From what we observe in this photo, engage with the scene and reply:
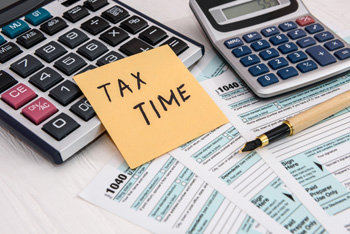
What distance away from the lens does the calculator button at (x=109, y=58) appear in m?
0.44

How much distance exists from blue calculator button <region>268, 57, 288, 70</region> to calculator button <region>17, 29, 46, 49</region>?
25 centimetres

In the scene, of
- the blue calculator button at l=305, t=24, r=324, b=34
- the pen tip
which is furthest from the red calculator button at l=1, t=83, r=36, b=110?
the blue calculator button at l=305, t=24, r=324, b=34

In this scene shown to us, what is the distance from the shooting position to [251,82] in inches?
17.1

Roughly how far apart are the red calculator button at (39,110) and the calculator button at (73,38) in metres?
0.08

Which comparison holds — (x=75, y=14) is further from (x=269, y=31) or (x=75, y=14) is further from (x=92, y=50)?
(x=269, y=31)

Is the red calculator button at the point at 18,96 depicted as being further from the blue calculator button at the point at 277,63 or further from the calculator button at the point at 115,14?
the blue calculator button at the point at 277,63

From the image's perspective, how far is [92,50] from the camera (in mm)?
439

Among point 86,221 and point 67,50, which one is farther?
point 67,50

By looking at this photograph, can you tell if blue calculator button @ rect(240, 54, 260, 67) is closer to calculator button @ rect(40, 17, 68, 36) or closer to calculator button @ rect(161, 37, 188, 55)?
calculator button @ rect(161, 37, 188, 55)

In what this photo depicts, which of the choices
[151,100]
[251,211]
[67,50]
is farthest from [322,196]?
[67,50]

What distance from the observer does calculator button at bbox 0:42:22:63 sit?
43 cm

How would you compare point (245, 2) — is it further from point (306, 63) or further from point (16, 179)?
point (16, 179)

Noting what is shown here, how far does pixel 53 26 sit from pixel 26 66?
0.22ft

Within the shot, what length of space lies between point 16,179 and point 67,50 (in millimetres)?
149
